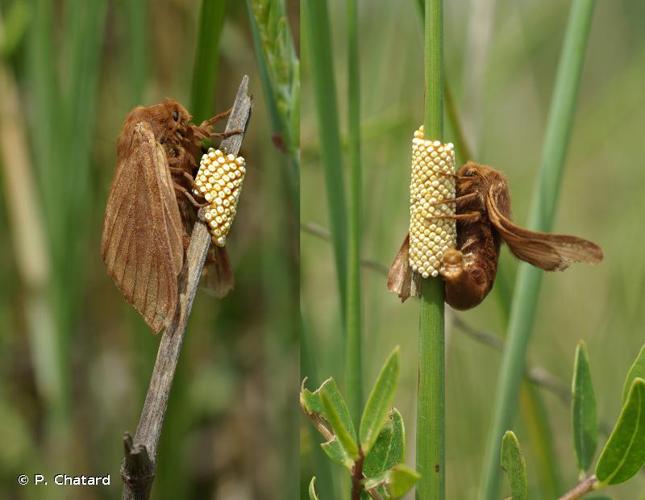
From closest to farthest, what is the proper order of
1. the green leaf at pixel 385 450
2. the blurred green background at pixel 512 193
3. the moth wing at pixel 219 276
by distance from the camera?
the green leaf at pixel 385 450, the moth wing at pixel 219 276, the blurred green background at pixel 512 193

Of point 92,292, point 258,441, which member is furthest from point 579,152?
point 92,292

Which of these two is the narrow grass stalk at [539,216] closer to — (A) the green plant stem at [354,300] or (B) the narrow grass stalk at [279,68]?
(A) the green plant stem at [354,300]

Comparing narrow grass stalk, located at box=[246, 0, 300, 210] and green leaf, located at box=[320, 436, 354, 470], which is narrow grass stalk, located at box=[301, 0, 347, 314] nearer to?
narrow grass stalk, located at box=[246, 0, 300, 210]

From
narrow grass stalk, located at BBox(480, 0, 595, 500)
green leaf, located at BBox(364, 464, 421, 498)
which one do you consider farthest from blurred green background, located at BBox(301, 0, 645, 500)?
green leaf, located at BBox(364, 464, 421, 498)

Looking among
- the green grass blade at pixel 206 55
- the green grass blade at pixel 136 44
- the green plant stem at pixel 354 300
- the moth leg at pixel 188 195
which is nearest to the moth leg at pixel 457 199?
the green plant stem at pixel 354 300

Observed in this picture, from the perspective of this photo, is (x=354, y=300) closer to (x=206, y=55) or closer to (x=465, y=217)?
(x=465, y=217)

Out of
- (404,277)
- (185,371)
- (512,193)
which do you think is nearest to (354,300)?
(404,277)

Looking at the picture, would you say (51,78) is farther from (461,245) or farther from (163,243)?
(461,245)
